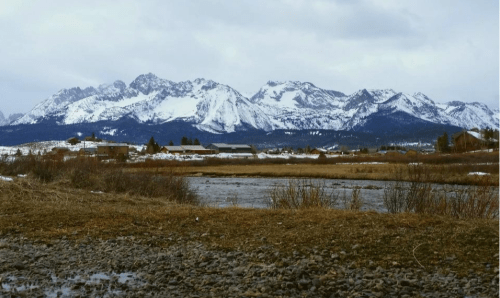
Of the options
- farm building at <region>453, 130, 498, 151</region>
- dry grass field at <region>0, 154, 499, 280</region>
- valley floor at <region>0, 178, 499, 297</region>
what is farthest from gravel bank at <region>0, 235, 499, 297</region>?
farm building at <region>453, 130, 498, 151</region>

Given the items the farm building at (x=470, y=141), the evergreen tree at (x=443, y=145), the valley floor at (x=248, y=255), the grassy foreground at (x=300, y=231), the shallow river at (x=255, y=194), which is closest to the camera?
the valley floor at (x=248, y=255)

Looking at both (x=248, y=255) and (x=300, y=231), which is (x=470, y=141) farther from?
(x=248, y=255)

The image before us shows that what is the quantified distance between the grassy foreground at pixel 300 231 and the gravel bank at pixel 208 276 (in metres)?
0.41

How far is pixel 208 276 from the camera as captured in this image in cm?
719

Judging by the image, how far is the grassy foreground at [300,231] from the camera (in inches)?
310

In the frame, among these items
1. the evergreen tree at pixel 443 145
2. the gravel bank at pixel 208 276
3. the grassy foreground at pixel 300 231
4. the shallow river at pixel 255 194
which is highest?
the evergreen tree at pixel 443 145

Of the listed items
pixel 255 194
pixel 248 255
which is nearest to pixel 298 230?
pixel 248 255

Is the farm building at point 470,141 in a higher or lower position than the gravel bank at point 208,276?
higher

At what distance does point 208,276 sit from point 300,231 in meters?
3.12

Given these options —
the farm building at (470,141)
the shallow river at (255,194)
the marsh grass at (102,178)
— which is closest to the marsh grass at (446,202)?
the shallow river at (255,194)

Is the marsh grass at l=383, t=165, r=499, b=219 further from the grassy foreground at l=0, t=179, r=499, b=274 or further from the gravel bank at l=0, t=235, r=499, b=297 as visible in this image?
the gravel bank at l=0, t=235, r=499, b=297

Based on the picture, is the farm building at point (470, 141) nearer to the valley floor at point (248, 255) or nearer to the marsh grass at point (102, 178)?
the marsh grass at point (102, 178)

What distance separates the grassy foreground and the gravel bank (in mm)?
408

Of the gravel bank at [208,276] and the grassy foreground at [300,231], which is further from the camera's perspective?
the grassy foreground at [300,231]
